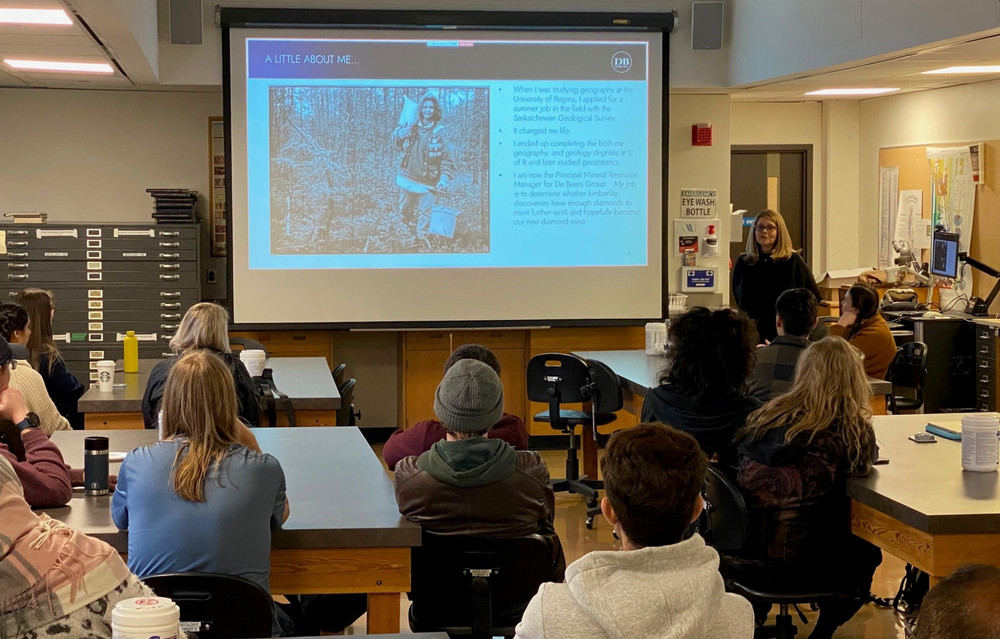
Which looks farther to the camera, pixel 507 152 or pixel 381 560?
pixel 507 152

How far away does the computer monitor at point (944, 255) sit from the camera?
316 inches

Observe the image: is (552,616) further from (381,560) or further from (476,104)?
(476,104)

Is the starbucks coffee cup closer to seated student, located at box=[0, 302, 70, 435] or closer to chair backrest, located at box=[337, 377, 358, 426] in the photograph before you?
seated student, located at box=[0, 302, 70, 435]

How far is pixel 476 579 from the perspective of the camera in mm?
2906

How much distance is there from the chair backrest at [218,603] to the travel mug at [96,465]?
2.63 feet

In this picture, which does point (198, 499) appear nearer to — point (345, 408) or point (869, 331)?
point (345, 408)

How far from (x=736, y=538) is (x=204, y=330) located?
89.2 inches

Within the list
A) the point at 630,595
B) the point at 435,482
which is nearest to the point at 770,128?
the point at 435,482

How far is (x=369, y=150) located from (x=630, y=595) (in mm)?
6178

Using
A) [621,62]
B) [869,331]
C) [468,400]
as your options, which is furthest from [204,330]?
[621,62]

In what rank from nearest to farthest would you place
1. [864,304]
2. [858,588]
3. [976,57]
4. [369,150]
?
[858,588] → [864,304] → [976,57] → [369,150]

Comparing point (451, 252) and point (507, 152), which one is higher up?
point (507, 152)

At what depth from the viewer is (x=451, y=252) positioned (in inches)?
307

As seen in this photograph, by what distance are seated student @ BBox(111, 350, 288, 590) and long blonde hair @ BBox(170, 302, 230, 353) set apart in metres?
1.85
